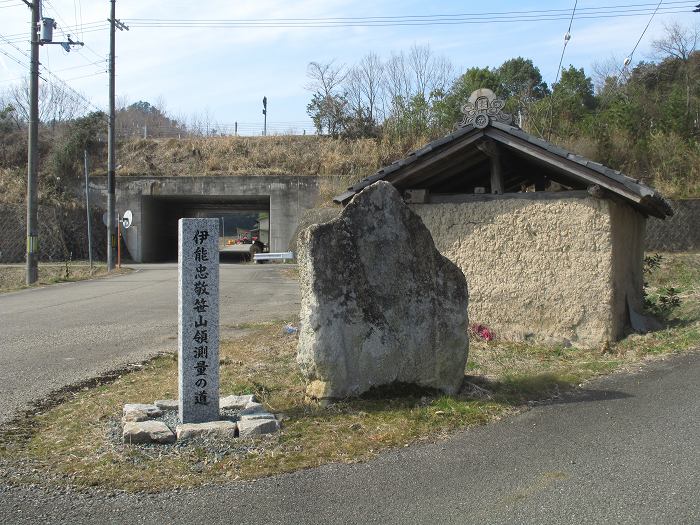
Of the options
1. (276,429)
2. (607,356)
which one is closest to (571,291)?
(607,356)

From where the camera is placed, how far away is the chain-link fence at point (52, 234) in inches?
1411

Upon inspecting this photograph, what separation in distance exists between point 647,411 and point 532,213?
416cm

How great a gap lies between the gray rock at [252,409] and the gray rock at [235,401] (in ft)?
0.31

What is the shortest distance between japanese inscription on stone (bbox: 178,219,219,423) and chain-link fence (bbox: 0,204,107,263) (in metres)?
32.3

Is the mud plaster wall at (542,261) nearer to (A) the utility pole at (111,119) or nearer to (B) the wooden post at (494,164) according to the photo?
(B) the wooden post at (494,164)

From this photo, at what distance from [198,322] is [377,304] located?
1.79 meters

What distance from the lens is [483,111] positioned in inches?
391

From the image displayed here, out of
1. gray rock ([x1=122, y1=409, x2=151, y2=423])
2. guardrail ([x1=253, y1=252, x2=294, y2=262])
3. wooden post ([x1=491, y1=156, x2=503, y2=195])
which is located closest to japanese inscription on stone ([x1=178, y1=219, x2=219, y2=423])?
gray rock ([x1=122, y1=409, x2=151, y2=423])

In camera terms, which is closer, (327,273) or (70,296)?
(327,273)

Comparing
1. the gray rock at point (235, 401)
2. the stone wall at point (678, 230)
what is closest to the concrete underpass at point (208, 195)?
the stone wall at point (678, 230)

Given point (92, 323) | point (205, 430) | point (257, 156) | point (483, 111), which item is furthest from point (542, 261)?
point (257, 156)

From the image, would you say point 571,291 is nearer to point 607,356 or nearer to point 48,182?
point 607,356

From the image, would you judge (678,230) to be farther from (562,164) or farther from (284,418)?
(284,418)

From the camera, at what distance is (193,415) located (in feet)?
19.3
